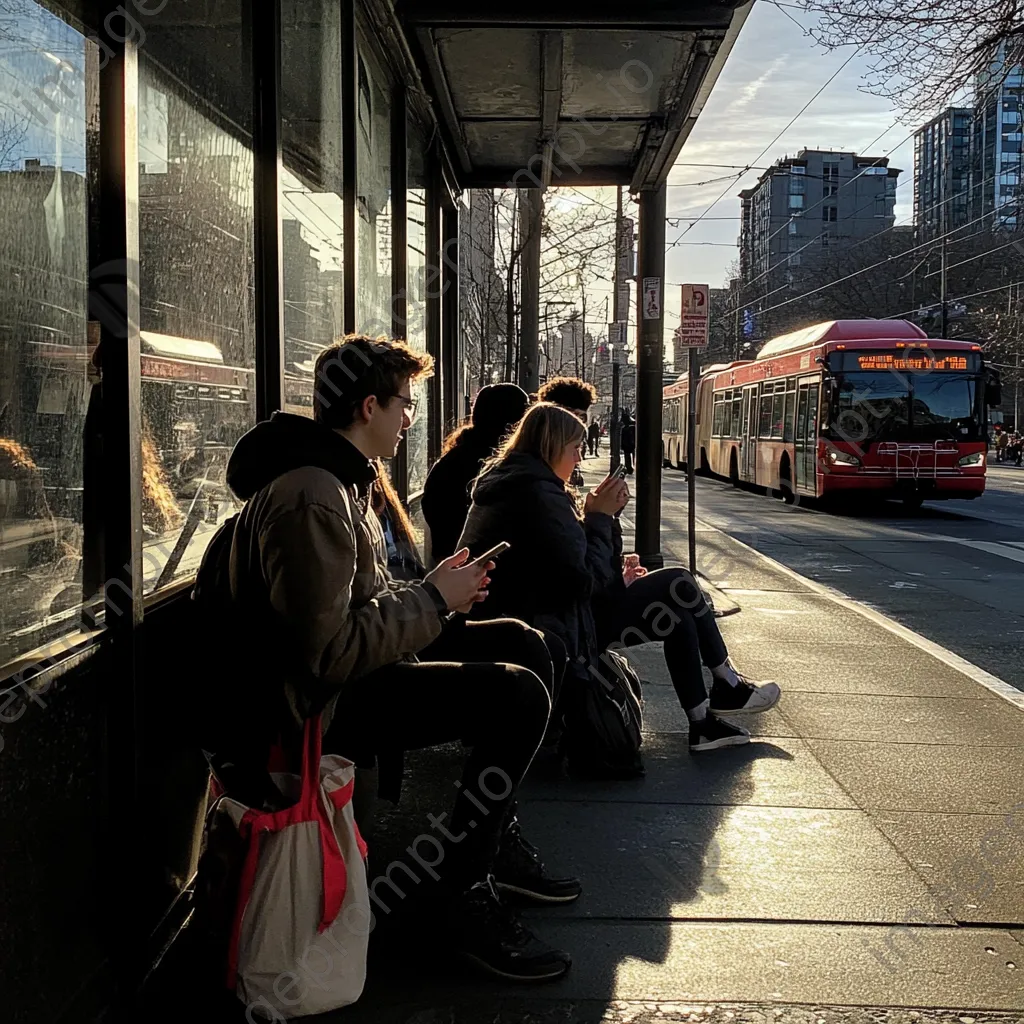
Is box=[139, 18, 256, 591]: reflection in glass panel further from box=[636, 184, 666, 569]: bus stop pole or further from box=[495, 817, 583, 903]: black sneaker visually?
box=[636, 184, 666, 569]: bus stop pole

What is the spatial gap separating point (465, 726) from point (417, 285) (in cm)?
624

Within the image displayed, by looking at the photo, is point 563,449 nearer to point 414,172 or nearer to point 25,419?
point 25,419

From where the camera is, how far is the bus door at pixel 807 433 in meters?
20.4

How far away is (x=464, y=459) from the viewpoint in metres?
5.18

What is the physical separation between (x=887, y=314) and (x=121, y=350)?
5891 centimetres

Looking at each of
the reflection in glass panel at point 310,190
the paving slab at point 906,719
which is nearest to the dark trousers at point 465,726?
the reflection in glass panel at point 310,190

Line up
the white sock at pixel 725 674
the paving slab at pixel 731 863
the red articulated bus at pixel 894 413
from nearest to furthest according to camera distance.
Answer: the paving slab at pixel 731 863
the white sock at pixel 725 674
the red articulated bus at pixel 894 413

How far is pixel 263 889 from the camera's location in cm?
259

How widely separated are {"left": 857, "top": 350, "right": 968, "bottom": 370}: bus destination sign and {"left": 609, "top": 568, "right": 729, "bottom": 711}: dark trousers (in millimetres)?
15899

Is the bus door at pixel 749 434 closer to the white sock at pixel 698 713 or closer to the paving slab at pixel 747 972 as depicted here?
the white sock at pixel 698 713

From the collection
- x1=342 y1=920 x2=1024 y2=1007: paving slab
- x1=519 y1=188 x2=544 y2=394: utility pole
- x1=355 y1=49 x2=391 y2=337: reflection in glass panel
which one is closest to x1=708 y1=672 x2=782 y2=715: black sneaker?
x1=342 y1=920 x2=1024 y2=1007: paving slab

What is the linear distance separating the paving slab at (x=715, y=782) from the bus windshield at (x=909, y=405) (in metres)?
15.4

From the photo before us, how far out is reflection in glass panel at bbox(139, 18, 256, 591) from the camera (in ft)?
10.6

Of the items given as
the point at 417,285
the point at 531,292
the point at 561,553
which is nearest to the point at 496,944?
the point at 561,553
